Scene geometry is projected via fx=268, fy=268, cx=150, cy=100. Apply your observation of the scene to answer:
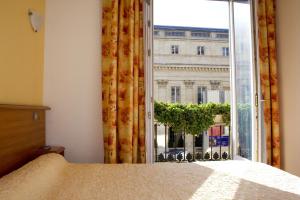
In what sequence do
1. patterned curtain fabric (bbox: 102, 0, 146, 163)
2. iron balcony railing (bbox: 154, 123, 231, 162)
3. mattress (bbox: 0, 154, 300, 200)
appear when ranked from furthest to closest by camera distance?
1. iron balcony railing (bbox: 154, 123, 231, 162)
2. patterned curtain fabric (bbox: 102, 0, 146, 163)
3. mattress (bbox: 0, 154, 300, 200)

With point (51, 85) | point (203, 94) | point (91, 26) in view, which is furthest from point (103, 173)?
point (203, 94)

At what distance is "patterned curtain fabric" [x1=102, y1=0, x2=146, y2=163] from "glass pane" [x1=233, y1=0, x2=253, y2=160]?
1287mm

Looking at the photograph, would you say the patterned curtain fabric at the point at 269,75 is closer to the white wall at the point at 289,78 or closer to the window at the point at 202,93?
the white wall at the point at 289,78

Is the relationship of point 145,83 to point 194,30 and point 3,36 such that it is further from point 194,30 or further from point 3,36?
point 194,30

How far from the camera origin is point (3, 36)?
6.36 ft

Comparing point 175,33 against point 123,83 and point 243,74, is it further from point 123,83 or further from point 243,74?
point 123,83

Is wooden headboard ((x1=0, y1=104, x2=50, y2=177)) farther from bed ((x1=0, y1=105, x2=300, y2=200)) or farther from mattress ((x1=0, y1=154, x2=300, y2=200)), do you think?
mattress ((x1=0, y1=154, x2=300, y2=200))

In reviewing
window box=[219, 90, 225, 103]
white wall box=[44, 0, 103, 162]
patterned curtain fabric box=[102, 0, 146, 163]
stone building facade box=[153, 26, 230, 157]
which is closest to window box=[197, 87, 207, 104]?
stone building facade box=[153, 26, 230, 157]

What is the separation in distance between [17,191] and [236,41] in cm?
308

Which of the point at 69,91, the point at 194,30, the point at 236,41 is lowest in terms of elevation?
the point at 69,91

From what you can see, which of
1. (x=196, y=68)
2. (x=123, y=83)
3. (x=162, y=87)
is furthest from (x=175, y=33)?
(x=123, y=83)

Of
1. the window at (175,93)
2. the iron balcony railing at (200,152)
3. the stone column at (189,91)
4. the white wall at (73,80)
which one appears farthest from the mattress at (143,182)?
the window at (175,93)

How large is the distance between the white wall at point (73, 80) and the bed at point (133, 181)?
715 mm

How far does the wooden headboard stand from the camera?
1733 millimetres
